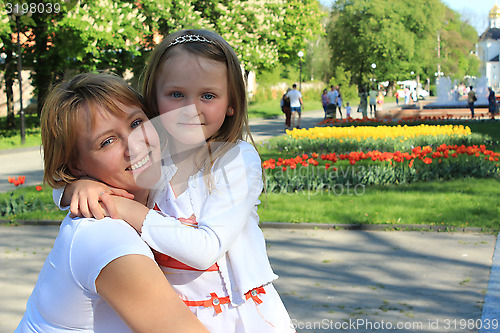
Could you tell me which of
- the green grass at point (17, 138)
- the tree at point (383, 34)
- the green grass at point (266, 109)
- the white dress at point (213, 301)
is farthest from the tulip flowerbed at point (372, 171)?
the tree at point (383, 34)

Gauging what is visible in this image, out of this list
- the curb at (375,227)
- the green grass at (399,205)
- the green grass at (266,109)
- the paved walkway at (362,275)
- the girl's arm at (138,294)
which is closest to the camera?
the girl's arm at (138,294)

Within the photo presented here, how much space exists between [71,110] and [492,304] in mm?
→ 3851

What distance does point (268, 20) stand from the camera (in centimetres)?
2920

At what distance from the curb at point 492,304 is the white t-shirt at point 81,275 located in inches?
130

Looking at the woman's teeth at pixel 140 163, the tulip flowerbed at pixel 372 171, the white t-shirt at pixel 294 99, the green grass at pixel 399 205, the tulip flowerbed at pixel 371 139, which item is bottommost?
the green grass at pixel 399 205

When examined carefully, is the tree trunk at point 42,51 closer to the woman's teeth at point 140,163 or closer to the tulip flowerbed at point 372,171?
the tulip flowerbed at point 372,171

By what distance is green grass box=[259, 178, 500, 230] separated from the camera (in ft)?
23.2

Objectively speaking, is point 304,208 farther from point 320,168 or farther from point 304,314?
point 304,314

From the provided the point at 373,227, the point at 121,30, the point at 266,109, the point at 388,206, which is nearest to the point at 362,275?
the point at 373,227

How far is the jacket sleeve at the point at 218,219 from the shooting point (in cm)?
153

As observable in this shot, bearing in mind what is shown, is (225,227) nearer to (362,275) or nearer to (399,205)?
(362,275)

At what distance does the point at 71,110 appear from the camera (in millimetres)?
1549

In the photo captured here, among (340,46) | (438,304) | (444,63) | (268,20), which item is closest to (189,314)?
(438,304)

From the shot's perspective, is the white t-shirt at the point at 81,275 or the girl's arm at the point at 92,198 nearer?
the white t-shirt at the point at 81,275
